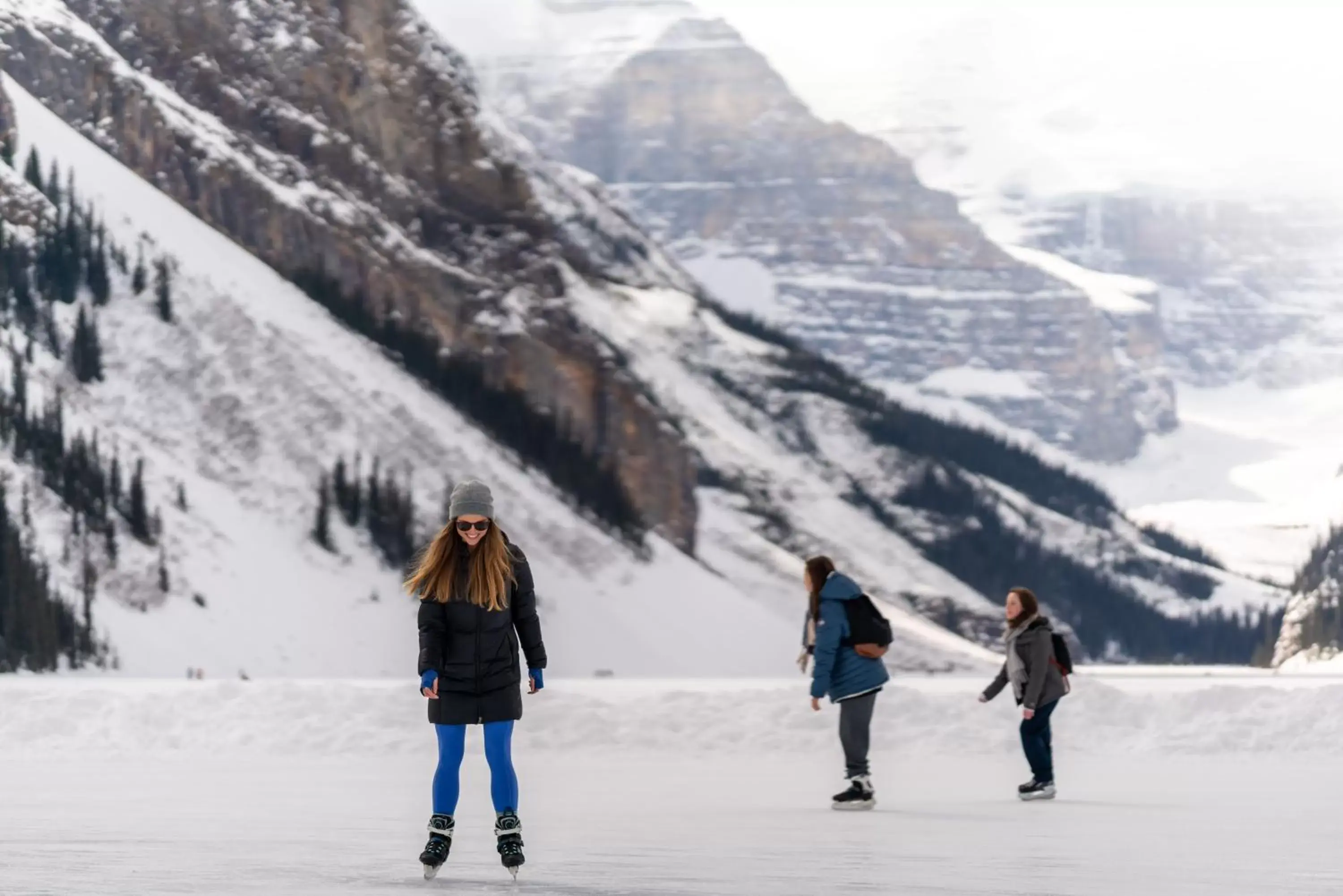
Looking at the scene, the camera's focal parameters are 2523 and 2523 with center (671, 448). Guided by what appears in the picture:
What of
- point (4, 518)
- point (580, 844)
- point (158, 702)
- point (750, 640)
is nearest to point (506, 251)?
point (750, 640)

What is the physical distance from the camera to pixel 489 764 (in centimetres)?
1716

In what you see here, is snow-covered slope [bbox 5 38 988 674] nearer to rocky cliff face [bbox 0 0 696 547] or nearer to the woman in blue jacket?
rocky cliff face [bbox 0 0 696 547]

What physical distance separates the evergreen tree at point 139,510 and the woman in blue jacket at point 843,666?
8742 centimetres

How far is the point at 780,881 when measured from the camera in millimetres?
17406

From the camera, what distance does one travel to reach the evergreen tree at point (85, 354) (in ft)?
400

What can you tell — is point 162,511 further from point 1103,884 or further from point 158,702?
point 1103,884

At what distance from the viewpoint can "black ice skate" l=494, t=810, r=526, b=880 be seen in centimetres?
1708

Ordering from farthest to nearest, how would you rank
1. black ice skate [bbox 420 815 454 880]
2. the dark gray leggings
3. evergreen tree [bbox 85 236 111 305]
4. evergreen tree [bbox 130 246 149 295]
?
evergreen tree [bbox 130 246 149 295]
evergreen tree [bbox 85 236 111 305]
the dark gray leggings
black ice skate [bbox 420 815 454 880]

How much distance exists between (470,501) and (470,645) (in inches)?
38.1

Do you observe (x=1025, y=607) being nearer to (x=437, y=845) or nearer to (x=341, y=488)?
(x=437, y=845)

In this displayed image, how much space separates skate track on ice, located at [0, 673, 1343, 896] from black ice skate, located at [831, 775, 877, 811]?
17 centimetres

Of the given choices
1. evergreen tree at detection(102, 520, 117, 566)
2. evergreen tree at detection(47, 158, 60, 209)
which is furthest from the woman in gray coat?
evergreen tree at detection(47, 158, 60, 209)

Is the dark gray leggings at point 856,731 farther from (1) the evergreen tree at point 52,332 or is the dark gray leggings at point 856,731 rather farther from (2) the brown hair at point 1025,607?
(1) the evergreen tree at point 52,332

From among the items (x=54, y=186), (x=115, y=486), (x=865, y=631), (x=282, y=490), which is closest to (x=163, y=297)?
(x=54, y=186)
